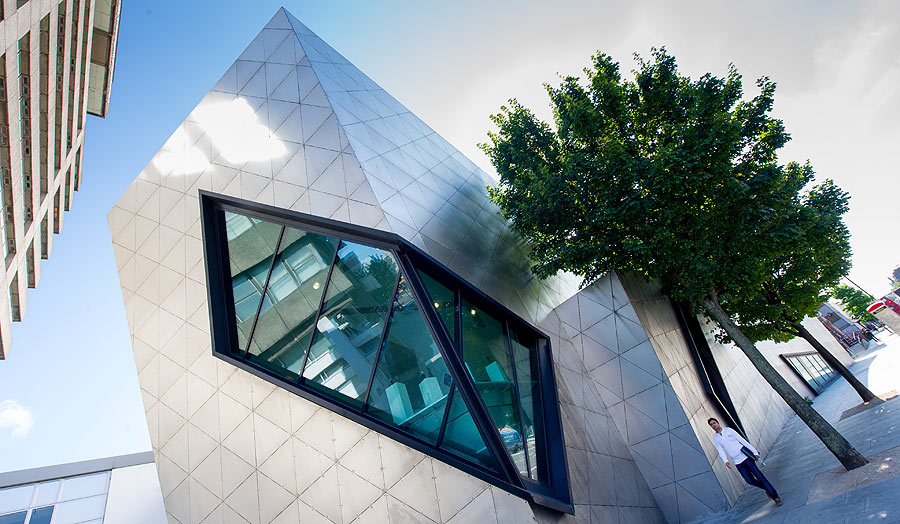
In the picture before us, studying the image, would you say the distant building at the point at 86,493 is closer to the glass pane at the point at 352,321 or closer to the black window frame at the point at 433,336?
the black window frame at the point at 433,336

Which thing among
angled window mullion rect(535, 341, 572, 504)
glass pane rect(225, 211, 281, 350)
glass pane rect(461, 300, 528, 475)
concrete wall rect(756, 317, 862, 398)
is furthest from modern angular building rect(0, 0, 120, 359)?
concrete wall rect(756, 317, 862, 398)

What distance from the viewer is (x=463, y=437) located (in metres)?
7.39

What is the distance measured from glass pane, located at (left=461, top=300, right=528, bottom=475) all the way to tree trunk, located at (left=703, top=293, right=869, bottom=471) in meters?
5.68

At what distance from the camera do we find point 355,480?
26.4 ft

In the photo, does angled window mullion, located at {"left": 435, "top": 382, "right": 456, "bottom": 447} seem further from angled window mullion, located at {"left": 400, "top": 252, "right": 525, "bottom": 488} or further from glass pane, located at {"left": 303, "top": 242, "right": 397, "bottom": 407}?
glass pane, located at {"left": 303, "top": 242, "right": 397, "bottom": 407}

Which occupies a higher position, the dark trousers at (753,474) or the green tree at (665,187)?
the green tree at (665,187)

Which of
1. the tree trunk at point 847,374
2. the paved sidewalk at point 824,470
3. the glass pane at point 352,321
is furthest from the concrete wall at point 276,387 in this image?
the tree trunk at point 847,374

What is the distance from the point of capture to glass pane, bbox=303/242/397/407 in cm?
826

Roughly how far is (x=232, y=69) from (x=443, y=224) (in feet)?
28.4

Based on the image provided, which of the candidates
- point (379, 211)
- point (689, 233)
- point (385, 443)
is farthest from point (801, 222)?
point (385, 443)

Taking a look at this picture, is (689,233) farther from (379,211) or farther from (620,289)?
(379,211)

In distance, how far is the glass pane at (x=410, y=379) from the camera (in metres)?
7.66

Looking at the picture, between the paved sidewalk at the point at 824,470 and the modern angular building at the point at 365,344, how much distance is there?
42.9 inches

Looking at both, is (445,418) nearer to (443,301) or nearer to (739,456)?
(443,301)
